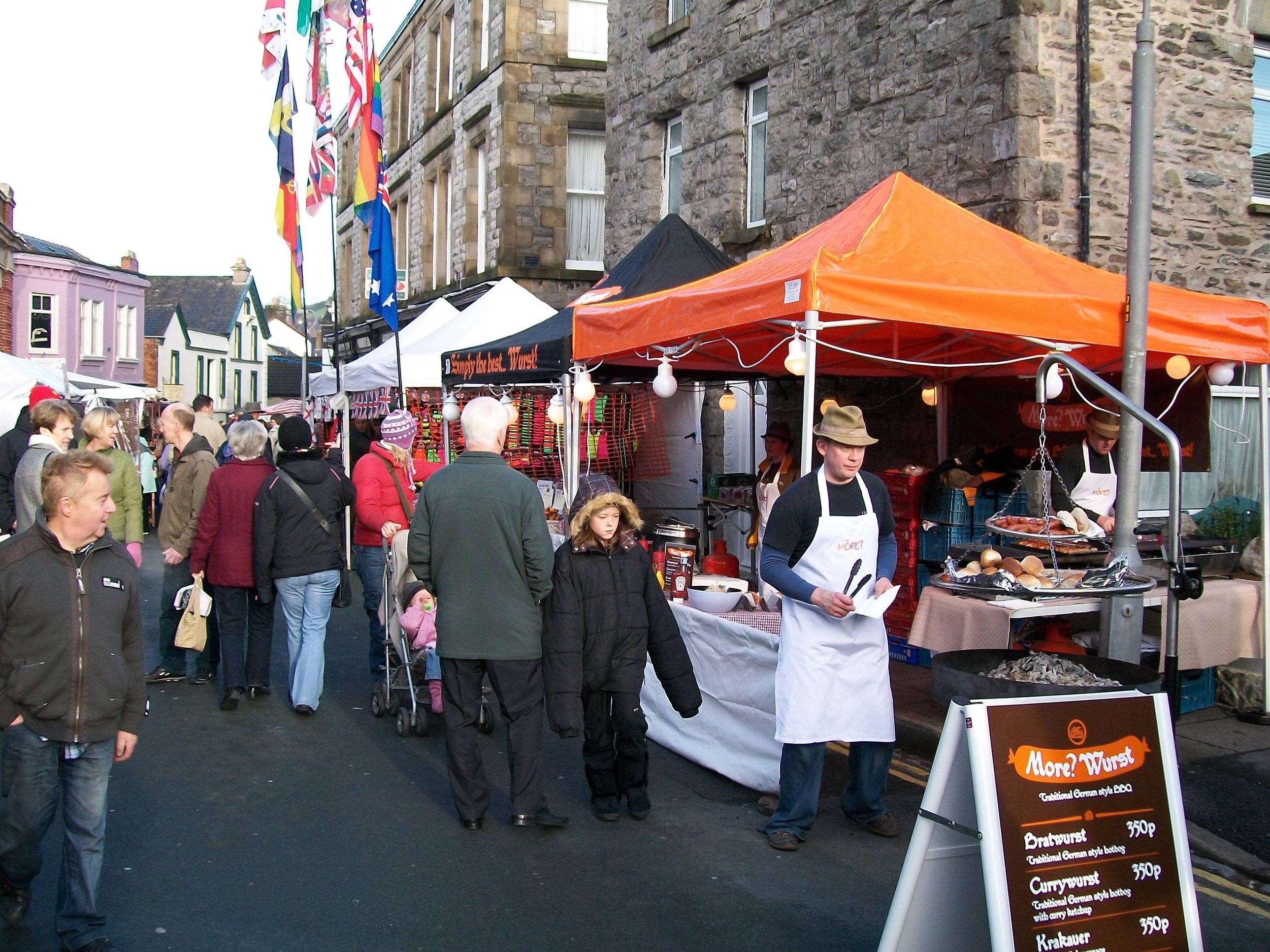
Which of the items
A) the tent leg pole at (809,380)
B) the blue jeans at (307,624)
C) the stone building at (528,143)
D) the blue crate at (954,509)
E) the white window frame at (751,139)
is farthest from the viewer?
the stone building at (528,143)

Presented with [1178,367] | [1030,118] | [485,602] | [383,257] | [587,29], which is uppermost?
[587,29]

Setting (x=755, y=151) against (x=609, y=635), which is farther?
(x=755, y=151)

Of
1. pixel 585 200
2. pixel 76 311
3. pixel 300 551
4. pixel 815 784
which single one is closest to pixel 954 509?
pixel 815 784

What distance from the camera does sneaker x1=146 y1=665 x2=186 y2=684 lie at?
7.71 metres

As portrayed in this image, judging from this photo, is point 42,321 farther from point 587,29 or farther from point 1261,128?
point 1261,128

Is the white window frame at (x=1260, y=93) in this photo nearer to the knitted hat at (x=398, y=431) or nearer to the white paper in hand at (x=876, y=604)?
the white paper in hand at (x=876, y=604)

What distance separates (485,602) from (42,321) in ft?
109

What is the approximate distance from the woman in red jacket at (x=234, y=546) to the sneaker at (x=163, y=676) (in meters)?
0.86

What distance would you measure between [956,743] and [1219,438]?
7536mm

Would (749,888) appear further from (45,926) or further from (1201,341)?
(1201,341)

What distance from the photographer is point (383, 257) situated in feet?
36.4

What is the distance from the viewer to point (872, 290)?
5695 mm

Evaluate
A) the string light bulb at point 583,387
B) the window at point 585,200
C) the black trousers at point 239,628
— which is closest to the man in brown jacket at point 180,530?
the black trousers at point 239,628

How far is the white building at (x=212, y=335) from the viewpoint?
44.9 meters
